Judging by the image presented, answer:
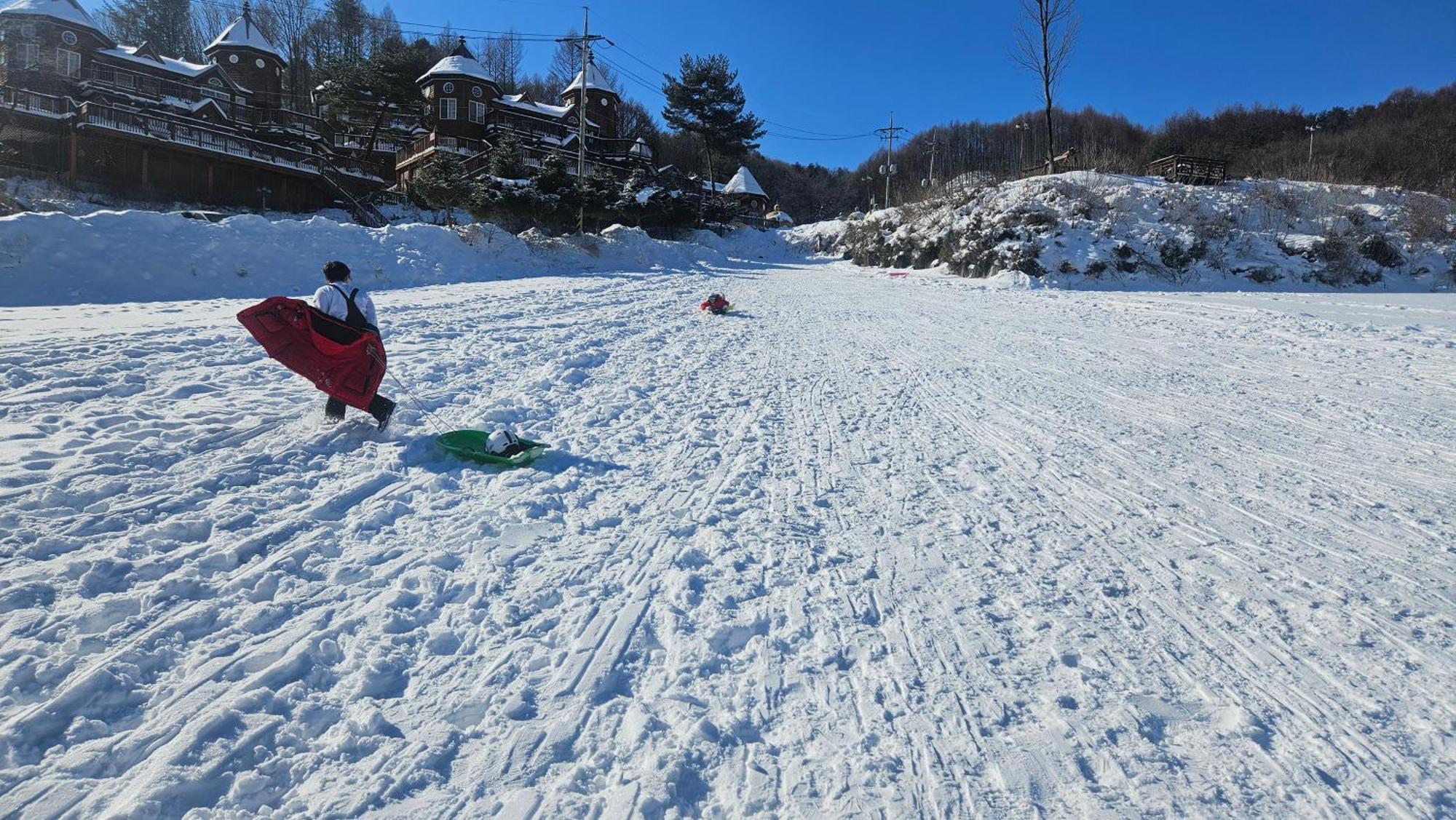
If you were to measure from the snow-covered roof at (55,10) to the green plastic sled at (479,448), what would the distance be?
42.1 metres

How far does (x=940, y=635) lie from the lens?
2.83 meters

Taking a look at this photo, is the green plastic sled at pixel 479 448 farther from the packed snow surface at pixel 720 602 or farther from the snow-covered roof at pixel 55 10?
the snow-covered roof at pixel 55 10

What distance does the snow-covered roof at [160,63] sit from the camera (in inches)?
1258

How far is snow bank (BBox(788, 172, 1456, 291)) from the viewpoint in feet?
55.7

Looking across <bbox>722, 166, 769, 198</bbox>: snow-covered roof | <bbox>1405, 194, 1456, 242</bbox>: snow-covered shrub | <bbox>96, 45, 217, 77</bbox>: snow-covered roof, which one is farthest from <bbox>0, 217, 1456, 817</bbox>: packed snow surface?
<bbox>722, 166, 769, 198</bbox>: snow-covered roof

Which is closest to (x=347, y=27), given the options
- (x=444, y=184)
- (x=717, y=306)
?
(x=444, y=184)

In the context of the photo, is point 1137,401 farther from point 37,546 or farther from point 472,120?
point 472,120

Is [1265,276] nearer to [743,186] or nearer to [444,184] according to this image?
[444,184]

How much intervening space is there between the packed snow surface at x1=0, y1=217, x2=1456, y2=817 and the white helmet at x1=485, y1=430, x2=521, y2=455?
11.3 inches

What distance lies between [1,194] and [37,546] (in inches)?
545

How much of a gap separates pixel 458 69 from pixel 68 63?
1745 cm

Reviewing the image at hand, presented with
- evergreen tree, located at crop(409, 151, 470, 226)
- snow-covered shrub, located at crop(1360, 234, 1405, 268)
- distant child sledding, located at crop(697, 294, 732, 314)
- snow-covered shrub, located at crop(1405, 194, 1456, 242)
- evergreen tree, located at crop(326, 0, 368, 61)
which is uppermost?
evergreen tree, located at crop(326, 0, 368, 61)

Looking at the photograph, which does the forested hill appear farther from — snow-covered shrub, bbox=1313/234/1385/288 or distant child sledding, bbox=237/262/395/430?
distant child sledding, bbox=237/262/395/430

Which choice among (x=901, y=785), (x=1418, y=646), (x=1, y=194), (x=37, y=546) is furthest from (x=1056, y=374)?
(x=1, y=194)
